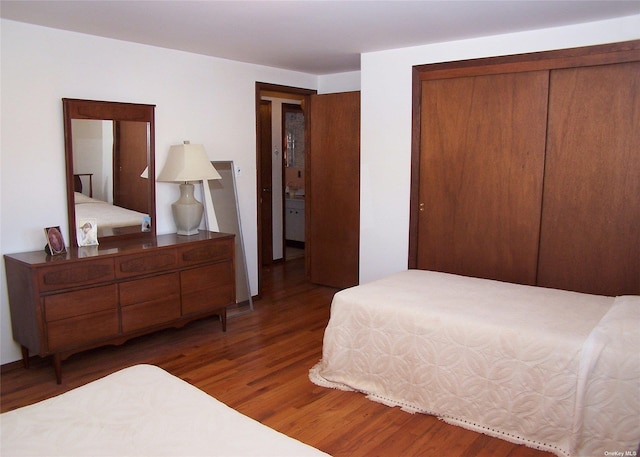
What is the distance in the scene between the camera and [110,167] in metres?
3.96

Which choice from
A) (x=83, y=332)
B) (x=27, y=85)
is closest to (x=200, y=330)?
(x=83, y=332)

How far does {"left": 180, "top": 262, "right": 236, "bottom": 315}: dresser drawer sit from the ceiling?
1837 mm

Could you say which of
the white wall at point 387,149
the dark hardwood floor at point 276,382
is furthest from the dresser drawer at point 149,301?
the white wall at point 387,149

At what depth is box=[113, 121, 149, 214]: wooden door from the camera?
4.02 metres

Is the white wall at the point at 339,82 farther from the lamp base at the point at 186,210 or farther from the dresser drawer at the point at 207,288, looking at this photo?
the dresser drawer at the point at 207,288

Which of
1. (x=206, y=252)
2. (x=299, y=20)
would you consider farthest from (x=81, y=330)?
(x=299, y=20)

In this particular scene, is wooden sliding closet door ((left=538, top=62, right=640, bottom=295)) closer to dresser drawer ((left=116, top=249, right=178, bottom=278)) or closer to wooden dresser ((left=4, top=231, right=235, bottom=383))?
wooden dresser ((left=4, top=231, right=235, bottom=383))

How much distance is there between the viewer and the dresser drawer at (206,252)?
399 centimetres

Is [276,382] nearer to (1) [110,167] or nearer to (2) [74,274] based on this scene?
(2) [74,274]

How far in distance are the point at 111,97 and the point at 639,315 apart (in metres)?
3.83

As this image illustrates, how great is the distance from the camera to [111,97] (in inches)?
156

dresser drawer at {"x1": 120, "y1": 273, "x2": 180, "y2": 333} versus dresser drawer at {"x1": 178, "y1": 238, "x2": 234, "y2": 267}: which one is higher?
dresser drawer at {"x1": 178, "y1": 238, "x2": 234, "y2": 267}

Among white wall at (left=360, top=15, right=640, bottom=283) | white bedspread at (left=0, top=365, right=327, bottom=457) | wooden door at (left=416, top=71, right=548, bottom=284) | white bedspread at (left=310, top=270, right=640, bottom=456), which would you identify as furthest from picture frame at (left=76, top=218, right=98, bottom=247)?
wooden door at (left=416, top=71, right=548, bottom=284)

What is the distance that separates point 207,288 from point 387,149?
2.02 metres
